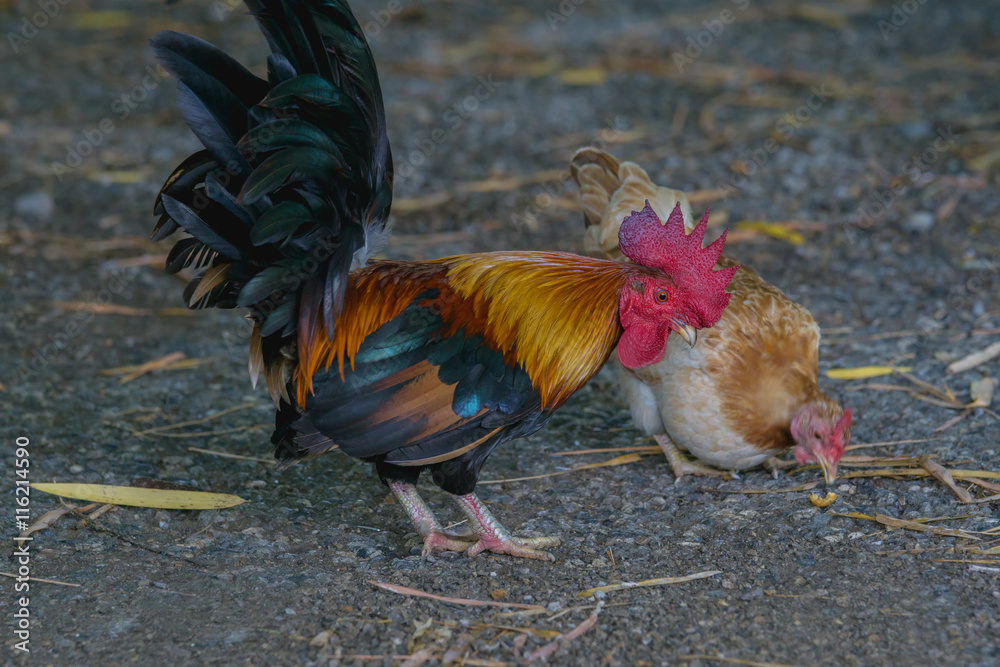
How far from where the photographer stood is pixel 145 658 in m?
3.23

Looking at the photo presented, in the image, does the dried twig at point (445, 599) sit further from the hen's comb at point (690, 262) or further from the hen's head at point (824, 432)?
the hen's head at point (824, 432)

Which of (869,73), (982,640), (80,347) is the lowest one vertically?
(982,640)

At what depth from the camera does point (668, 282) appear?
3.71 metres

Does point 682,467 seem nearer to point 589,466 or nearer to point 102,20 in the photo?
point 589,466

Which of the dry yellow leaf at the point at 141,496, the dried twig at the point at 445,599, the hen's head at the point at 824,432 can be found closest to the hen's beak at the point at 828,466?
the hen's head at the point at 824,432

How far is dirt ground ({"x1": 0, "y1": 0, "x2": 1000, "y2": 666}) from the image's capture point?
3436 millimetres

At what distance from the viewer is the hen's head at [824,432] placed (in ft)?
13.3

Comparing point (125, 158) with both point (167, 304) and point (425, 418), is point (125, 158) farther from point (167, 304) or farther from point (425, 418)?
point (425, 418)

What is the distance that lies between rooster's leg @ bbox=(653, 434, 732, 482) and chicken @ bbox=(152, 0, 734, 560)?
2.70ft

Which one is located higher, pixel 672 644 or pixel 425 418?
pixel 425 418

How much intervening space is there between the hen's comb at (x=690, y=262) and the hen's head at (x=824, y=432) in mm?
725

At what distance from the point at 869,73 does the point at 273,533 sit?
776 cm

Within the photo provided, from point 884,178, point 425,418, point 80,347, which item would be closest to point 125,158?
point 80,347

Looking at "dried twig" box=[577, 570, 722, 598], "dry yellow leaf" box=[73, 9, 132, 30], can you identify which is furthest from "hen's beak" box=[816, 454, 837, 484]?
"dry yellow leaf" box=[73, 9, 132, 30]
